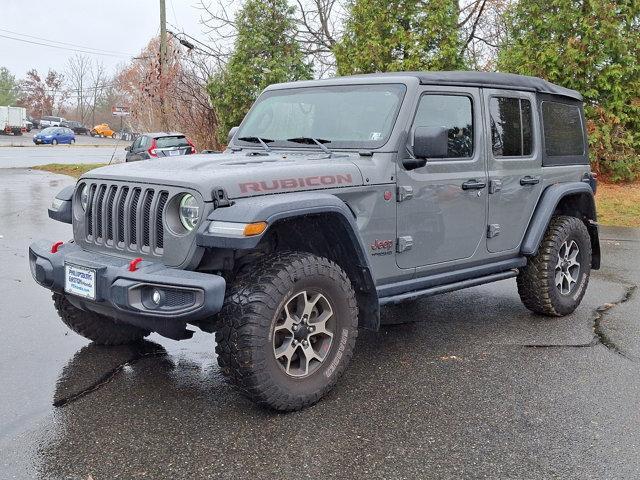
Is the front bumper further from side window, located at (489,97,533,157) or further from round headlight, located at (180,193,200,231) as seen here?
side window, located at (489,97,533,157)

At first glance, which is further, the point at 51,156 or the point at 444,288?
the point at 51,156

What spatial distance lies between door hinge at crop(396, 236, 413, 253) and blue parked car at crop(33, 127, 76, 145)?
48.4 metres

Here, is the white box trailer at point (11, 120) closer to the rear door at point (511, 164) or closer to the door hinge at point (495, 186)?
the rear door at point (511, 164)

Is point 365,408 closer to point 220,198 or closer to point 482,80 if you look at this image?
point 220,198

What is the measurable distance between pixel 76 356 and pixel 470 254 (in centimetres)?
288

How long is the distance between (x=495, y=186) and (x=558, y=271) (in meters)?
1.22

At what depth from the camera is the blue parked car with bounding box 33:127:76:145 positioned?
47938mm

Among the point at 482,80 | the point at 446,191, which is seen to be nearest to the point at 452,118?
the point at 482,80

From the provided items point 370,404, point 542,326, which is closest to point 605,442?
point 370,404

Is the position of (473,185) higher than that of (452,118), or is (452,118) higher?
(452,118)

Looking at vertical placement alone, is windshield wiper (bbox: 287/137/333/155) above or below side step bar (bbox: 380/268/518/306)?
above

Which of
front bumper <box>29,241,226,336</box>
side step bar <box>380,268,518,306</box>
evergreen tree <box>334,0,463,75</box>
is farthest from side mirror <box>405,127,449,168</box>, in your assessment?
evergreen tree <box>334,0,463,75</box>

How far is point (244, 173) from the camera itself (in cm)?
366

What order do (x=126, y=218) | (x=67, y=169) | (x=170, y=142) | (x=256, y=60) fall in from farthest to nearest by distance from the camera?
(x=67, y=169) → (x=170, y=142) → (x=256, y=60) → (x=126, y=218)
